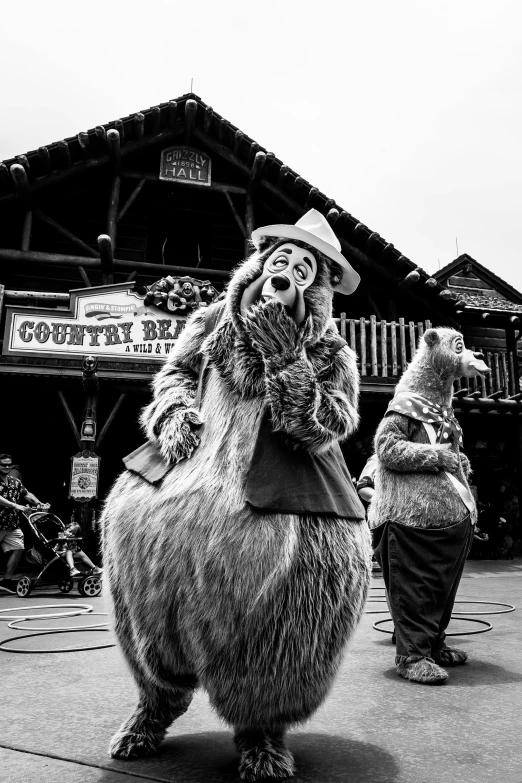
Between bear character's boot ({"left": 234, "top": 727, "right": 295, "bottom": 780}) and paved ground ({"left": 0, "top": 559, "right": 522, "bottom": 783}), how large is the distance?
2.3 inches

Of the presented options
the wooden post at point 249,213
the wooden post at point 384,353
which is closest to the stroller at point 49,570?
the wooden post at point 384,353

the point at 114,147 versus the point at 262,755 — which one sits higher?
the point at 114,147

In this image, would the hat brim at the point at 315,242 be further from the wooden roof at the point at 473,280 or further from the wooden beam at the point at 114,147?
the wooden roof at the point at 473,280

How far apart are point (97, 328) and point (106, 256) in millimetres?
1198

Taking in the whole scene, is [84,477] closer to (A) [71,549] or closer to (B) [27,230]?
(A) [71,549]

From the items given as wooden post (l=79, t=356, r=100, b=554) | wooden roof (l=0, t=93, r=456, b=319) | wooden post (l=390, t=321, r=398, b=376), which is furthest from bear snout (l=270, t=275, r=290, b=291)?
wooden roof (l=0, t=93, r=456, b=319)

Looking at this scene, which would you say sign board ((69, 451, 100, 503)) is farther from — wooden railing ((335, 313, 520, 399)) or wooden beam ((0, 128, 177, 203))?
wooden beam ((0, 128, 177, 203))

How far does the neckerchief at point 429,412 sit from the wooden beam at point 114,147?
24.5 feet

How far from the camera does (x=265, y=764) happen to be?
1527 millimetres

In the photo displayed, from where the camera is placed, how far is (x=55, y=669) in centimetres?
296

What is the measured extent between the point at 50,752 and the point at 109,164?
931 centimetres

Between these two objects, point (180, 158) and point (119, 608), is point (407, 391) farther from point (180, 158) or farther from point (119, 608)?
point (180, 158)

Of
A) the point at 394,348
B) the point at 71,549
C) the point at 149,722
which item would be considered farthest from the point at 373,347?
the point at 149,722

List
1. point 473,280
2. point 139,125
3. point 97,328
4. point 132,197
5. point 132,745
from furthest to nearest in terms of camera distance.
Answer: point 473,280
point 132,197
point 139,125
point 97,328
point 132,745
